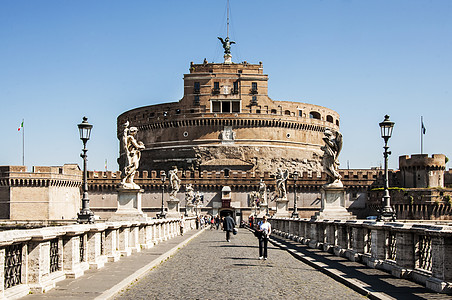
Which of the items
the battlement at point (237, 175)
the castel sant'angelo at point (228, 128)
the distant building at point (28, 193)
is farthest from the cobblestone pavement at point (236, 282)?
the castel sant'angelo at point (228, 128)

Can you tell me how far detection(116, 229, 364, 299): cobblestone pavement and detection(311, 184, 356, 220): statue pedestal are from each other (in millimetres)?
3173

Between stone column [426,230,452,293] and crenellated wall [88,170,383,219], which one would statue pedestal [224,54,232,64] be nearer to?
crenellated wall [88,170,383,219]

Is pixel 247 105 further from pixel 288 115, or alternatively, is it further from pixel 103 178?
pixel 103 178

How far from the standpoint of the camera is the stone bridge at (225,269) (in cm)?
831

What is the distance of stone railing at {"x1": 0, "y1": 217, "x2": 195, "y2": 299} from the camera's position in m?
7.79

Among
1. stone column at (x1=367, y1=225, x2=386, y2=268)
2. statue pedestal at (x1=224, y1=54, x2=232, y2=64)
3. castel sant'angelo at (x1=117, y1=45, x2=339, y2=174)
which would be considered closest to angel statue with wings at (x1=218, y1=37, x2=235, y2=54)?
→ statue pedestal at (x1=224, y1=54, x2=232, y2=64)

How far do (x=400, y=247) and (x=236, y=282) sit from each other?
287cm

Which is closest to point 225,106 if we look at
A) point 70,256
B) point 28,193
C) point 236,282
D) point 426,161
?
point 426,161

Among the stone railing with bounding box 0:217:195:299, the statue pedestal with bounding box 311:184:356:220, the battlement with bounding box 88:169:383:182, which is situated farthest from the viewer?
the battlement with bounding box 88:169:383:182

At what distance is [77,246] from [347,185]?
73759 millimetres

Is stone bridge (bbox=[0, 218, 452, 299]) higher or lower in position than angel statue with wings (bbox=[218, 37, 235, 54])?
lower

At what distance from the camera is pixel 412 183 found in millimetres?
78625

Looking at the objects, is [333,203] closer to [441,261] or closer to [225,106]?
[441,261]

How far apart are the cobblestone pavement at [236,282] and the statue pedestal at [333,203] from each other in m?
3.17
